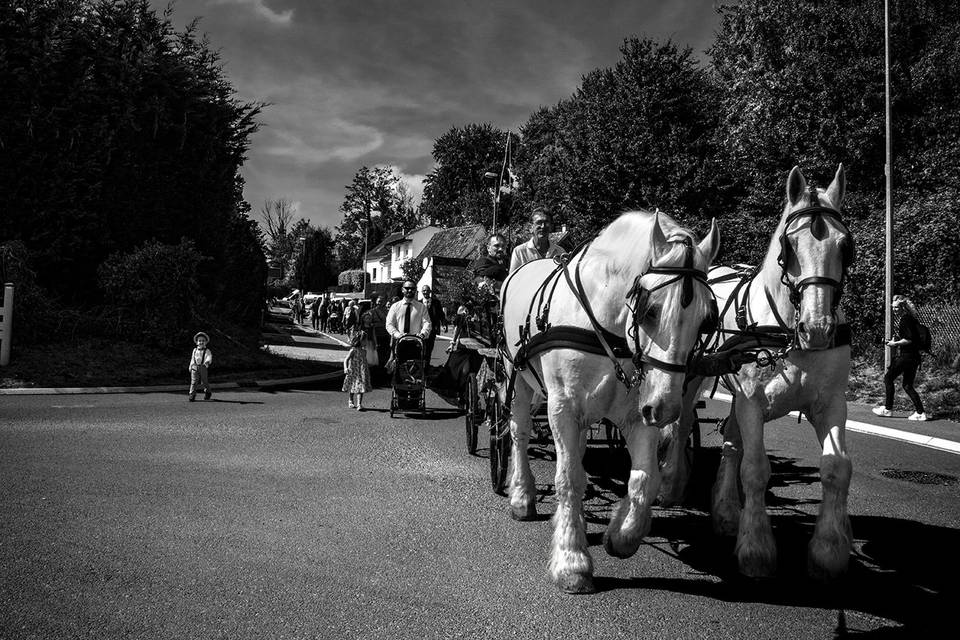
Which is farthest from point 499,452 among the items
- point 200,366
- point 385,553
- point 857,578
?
point 200,366

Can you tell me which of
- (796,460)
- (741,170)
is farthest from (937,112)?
(796,460)

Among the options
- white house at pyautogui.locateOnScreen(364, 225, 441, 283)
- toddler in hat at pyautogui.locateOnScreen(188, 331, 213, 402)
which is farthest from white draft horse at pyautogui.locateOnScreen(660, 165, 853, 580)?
white house at pyautogui.locateOnScreen(364, 225, 441, 283)

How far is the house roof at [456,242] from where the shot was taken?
194 feet

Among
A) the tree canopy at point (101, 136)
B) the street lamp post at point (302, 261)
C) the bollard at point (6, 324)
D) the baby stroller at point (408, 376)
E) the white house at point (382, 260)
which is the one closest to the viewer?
the baby stroller at point (408, 376)

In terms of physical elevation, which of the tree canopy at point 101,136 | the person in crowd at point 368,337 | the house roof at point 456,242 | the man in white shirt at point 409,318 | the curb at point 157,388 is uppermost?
the house roof at point 456,242

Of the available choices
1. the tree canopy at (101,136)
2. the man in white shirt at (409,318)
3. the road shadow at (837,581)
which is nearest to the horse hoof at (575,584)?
the road shadow at (837,581)

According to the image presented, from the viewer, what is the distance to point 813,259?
159 inches

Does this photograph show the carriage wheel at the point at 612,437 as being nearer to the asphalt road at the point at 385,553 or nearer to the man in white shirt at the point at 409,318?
the asphalt road at the point at 385,553

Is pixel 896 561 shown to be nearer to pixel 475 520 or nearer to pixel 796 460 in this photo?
pixel 475 520

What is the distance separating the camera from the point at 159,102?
16547 mm

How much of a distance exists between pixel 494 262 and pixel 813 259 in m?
3.64

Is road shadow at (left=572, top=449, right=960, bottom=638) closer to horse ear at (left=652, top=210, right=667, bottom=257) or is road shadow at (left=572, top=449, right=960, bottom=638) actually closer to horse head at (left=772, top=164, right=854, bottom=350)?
horse head at (left=772, top=164, right=854, bottom=350)

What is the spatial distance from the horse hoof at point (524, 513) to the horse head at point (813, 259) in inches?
92.1

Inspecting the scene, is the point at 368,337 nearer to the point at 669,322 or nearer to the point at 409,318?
the point at 409,318
